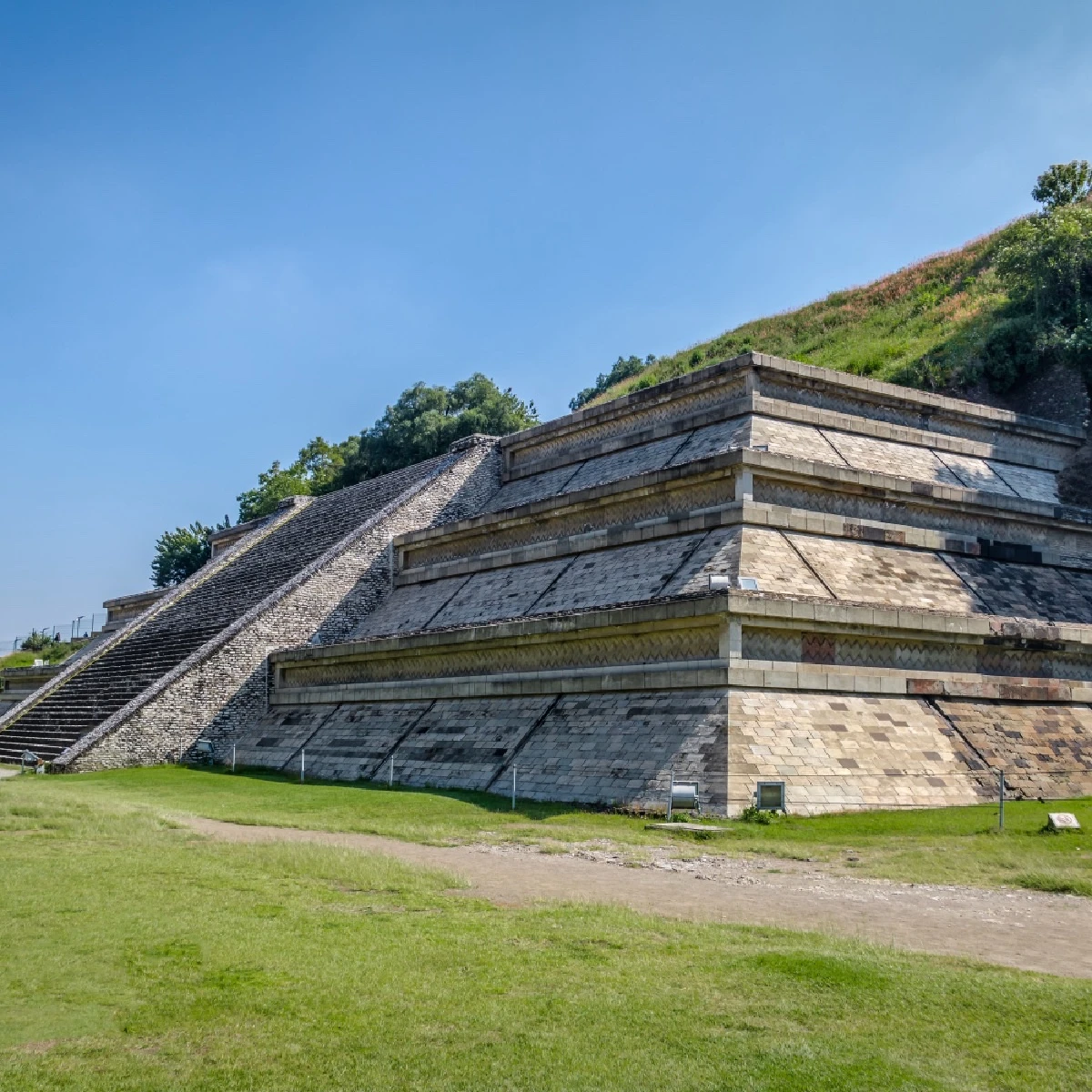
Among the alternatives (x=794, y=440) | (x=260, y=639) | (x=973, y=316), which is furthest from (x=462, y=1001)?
(x=973, y=316)

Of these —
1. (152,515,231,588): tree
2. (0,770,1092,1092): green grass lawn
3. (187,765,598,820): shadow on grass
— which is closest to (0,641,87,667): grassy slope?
(152,515,231,588): tree

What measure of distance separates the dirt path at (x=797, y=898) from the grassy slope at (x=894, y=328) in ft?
62.9

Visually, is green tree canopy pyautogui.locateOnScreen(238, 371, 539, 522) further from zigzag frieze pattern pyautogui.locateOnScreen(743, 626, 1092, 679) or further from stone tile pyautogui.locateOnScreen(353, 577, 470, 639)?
zigzag frieze pattern pyautogui.locateOnScreen(743, 626, 1092, 679)

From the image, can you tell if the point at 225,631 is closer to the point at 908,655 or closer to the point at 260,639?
the point at 260,639

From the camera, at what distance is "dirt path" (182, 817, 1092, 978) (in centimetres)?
683

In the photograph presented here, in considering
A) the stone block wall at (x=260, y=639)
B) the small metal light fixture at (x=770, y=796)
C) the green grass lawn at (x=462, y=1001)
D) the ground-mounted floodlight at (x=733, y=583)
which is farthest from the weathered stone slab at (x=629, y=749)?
the stone block wall at (x=260, y=639)

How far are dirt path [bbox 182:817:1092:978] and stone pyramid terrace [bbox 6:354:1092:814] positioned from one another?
2.70m

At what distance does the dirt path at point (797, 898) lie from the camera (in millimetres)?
6828

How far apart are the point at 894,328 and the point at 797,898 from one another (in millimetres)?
25947

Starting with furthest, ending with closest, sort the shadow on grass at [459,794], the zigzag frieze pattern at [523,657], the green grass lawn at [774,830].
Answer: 1. the zigzag frieze pattern at [523,657]
2. the shadow on grass at [459,794]
3. the green grass lawn at [774,830]

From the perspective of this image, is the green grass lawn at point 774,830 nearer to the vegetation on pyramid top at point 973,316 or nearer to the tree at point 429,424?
the vegetation on pyramid top at point 973,316

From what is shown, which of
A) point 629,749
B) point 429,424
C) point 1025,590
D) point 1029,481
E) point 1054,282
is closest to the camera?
point 629,749

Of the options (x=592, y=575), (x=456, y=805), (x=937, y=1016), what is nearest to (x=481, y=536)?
(x=592, y=575)

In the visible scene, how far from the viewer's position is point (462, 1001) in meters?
5.20
